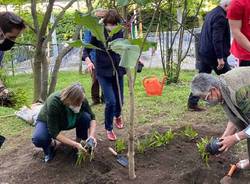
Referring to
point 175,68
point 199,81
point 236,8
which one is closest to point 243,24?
point 236,8

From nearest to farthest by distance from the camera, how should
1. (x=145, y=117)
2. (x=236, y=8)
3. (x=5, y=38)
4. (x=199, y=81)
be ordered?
1. (x=199, y=81)
2. (x=5, y=38)
3. (x=236, y=8)
4. (x=145, y=117)

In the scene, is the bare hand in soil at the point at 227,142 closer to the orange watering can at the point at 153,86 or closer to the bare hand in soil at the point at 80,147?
the bare hand in soil at the point at 80,147

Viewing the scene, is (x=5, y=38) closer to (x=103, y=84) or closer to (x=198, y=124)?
(x=103, y=84)

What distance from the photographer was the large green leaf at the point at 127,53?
307cm

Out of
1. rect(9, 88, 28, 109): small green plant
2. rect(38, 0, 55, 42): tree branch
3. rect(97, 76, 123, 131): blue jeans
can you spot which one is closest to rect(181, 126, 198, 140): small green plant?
rect(97, 76, 123, 131): blue jeans

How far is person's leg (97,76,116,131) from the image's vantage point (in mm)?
4805

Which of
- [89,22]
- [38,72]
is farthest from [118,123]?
[89,22]

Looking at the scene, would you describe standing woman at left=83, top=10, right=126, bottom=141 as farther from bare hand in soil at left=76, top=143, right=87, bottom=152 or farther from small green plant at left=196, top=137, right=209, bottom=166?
small green plant at left=196, top=137, right=209, bottom=166

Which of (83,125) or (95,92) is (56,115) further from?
(95,92)

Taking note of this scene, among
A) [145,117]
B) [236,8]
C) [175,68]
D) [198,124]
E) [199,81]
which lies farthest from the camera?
[175,68]

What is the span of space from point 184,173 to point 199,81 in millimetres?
1196

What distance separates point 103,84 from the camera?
15.9 feet

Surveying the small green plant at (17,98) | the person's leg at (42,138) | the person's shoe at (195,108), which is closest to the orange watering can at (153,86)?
the person's shoe at (195,108)

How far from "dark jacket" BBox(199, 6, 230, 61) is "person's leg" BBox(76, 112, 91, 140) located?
1921 mm
